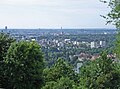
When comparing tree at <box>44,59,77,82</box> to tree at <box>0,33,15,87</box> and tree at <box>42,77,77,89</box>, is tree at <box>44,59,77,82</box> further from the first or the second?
tree at <box>0,33,15,87</box>

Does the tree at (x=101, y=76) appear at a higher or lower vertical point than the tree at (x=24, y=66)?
lower

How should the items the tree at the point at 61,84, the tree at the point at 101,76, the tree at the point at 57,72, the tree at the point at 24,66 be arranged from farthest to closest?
the tree at the point at 57,72, the tree at the point at 61,84, the tree at the point at 101,76, the tree at the point at 24,66

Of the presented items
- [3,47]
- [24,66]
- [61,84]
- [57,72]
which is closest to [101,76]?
[61,84]

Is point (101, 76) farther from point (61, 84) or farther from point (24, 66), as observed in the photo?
point (24, 66)

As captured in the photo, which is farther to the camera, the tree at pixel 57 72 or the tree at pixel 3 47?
the tree at pixel 57 72

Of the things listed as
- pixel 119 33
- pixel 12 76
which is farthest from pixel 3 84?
pixel 119 33

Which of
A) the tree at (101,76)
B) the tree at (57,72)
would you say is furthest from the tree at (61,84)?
the tree at (57,72)

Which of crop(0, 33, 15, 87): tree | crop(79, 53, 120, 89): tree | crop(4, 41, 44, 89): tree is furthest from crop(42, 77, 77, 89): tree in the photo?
crop(0, 33, 15, 87): tree

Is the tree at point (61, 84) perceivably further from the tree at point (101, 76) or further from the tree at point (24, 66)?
the tree at point (24, 66)

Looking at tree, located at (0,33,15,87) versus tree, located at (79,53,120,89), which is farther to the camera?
tree, located at (79,53,120,89)
